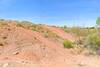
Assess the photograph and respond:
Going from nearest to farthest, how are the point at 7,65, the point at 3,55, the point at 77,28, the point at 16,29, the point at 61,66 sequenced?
the point at 7,65
the point at 61,66
the point at 3,55
the point at 16,29
the point at 77,28

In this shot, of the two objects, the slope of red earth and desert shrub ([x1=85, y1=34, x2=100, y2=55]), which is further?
desert shrub ([x1=85, y1=34, x2=100, y2=55])

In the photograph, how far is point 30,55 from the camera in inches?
716

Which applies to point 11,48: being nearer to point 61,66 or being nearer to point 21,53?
point 21,53

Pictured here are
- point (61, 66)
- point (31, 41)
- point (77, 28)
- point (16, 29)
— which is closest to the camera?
point (61, 66)

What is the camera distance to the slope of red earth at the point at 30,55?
54.8 ft

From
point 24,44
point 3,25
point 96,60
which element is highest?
point 3,25

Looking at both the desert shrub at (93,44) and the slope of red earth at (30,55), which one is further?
the desert shrub at (93,44)

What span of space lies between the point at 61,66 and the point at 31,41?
5.08 m

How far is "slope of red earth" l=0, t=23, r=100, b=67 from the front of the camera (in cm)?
1671

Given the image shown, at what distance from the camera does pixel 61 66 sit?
1662 cm

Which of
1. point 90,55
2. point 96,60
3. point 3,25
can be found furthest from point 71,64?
point 3,25

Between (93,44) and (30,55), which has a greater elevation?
(93,44)

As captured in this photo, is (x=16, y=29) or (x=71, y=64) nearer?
(x=71, y=64)

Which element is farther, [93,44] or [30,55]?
[93,44]
